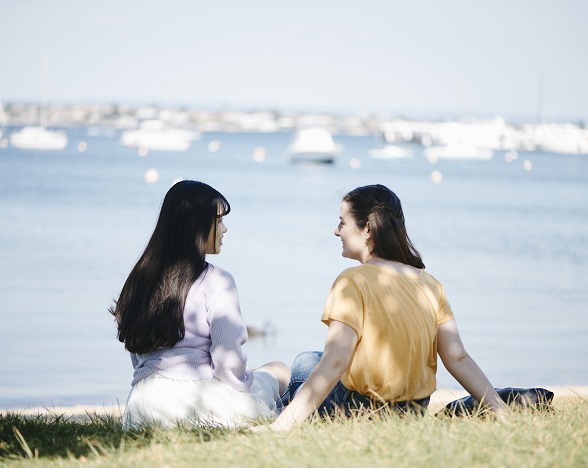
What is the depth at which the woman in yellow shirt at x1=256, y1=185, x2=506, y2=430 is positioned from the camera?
139 inches

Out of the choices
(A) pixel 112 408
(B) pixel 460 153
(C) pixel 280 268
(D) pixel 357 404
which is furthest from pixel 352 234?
(B) pixel 460 153

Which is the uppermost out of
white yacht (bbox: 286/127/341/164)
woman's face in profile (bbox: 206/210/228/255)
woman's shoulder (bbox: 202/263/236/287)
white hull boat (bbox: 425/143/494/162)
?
white hull boat (bbox: 425/143/494/162)

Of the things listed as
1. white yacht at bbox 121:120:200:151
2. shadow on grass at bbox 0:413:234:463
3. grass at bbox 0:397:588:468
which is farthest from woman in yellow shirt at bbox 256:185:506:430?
white yacht at bbox 121:120:200:151

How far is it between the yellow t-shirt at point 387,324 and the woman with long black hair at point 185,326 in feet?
1.55

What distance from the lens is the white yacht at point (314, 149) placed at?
65.1 m

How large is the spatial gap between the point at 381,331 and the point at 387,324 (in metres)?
0.04

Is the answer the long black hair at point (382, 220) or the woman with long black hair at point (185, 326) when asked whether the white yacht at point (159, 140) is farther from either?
the long black hair at point (382, 220)

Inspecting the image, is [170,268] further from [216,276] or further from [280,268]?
[280,268]

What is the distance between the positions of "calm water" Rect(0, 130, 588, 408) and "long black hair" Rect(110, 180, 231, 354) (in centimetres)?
70

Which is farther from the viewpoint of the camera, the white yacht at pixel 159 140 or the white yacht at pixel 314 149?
the white yacht at pixel 159 140

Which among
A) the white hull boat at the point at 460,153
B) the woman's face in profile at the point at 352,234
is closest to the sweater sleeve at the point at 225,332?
the woman's face in profile at the point at 352,234

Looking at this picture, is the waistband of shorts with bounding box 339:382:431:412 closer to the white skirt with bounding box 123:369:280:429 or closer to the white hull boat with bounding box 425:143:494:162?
the white skirt with bounding box 123:369:280:429

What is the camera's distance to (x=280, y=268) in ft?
59.7

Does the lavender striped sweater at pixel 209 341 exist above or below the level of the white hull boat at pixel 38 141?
below
